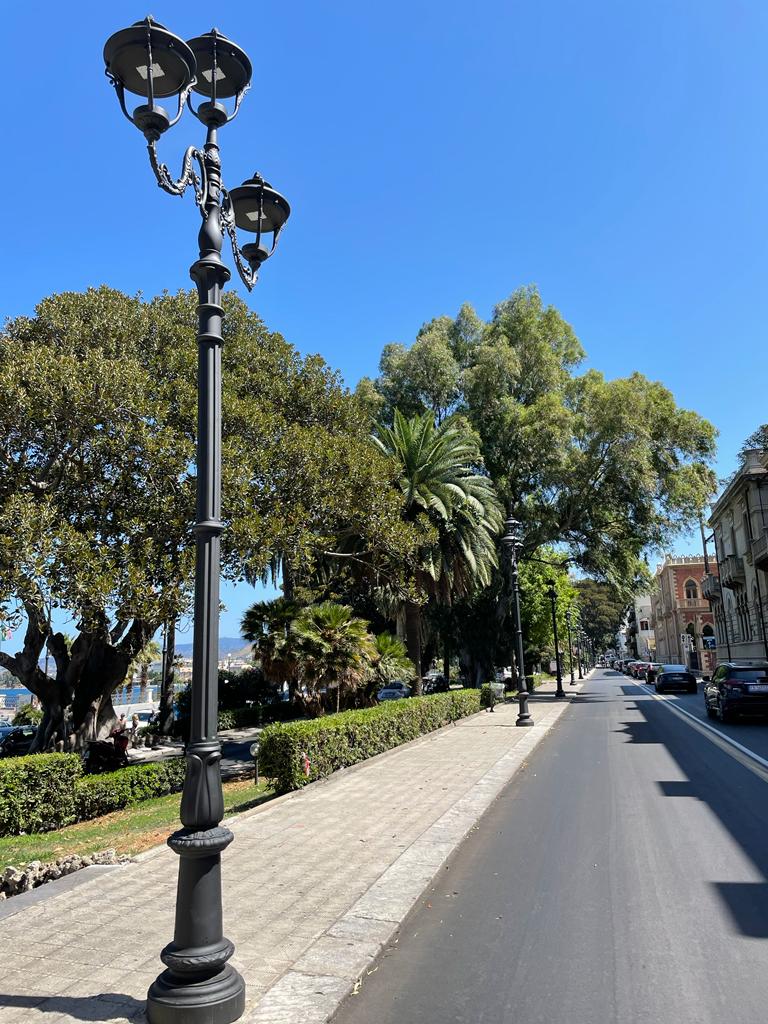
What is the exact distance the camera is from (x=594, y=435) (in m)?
34.2

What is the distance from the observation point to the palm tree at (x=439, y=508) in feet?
72.0

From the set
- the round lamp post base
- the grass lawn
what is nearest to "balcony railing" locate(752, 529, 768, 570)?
the grass lawn

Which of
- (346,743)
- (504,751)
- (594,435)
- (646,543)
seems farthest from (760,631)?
(346,743)

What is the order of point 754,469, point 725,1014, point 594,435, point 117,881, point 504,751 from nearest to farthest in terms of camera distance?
point 725,1014 < point 117,881 < point 504,751 < point 594,435 < point 754,469

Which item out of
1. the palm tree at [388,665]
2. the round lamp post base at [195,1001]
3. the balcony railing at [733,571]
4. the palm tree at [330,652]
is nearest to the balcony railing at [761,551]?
the balcony railing at [733,571]

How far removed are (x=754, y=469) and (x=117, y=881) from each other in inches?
1818

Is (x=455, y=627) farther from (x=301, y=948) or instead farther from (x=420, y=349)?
(x=301, y=948)

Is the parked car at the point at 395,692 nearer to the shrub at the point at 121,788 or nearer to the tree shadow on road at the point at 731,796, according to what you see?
the tree shadow on road at the point at 731,796

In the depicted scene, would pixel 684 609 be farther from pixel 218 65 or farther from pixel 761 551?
pixel 218 65

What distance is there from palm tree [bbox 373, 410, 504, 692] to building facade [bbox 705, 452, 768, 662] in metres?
23.5

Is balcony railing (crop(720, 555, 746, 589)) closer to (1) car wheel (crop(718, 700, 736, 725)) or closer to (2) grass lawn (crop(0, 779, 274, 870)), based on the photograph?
(1) car wheel (crop(718, 700, 736, 725))

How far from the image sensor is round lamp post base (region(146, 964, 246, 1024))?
141 inches

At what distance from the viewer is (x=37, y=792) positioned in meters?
10.5

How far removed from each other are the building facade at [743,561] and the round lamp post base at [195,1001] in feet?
135
